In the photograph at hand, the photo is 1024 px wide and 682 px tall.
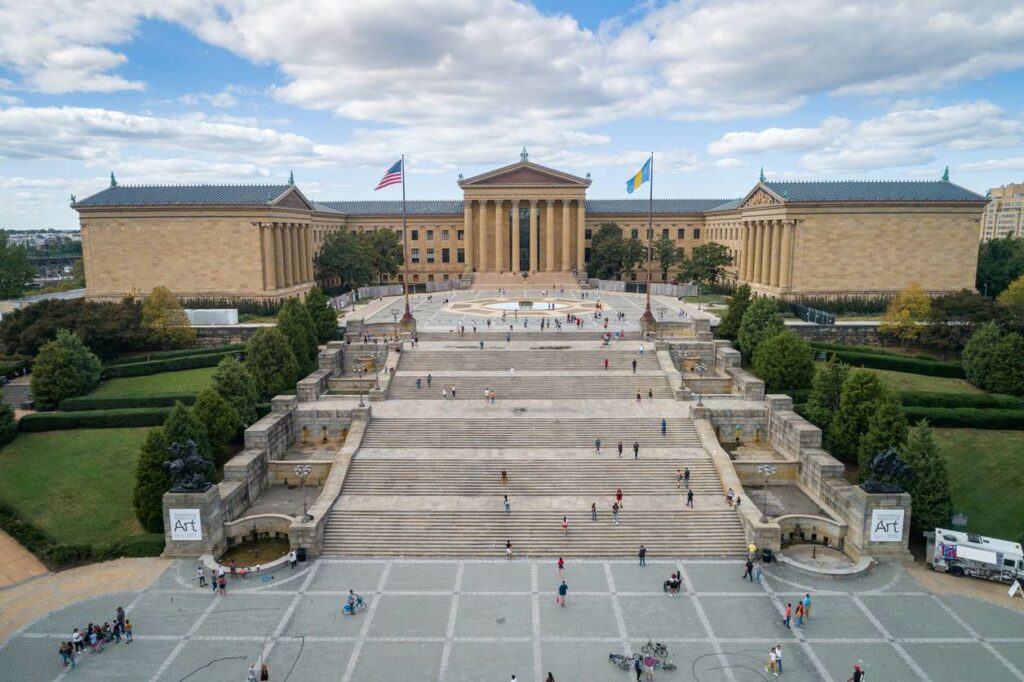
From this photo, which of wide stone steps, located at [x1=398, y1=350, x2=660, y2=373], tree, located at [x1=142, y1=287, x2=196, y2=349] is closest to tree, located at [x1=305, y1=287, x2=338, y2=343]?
wide stone steps, located at [x1=398, y1=350, x2=660, y2=373]

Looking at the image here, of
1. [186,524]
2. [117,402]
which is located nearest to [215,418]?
[186,524]

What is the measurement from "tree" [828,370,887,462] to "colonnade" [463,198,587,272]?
69.7m

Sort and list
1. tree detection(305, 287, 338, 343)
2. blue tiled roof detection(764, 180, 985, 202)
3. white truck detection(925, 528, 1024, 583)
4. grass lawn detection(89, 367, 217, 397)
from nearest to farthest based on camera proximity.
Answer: white truck detection(925, 528, 1024, 583), grass lawn detection(89, 367, 217, 397), tree detection(305, 287, 338, 343), blue tiled roof detection(764, 180, 985, 202)

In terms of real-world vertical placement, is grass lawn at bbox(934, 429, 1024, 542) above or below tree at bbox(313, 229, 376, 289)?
below

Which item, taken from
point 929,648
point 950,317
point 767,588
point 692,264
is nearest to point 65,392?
point 767,588

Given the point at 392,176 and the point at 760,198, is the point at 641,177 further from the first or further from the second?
the point at 760,198

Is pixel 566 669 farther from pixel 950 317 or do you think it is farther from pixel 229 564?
pixel 950 317

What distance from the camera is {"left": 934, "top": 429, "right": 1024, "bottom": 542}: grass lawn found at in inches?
1373

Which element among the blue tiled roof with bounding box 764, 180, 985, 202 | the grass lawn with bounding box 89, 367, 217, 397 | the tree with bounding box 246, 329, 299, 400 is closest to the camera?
the tree with bounding box 246, 329, 299, 400

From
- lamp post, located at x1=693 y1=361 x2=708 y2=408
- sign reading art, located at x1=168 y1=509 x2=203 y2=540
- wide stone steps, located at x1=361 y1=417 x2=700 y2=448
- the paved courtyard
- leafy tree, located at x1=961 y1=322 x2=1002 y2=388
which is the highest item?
leafy tree, located at x1=961 y1=322 x2=1002 y2=388

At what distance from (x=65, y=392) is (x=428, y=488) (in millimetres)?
27492

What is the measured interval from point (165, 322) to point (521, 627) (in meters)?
47.3

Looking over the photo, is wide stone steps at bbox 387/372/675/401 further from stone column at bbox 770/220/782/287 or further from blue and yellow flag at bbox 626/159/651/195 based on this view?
stone column at bbox 770/220/782/287

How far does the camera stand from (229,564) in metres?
32.9
